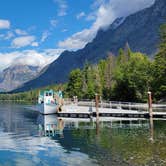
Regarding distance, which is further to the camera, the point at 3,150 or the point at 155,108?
the point at 155,108

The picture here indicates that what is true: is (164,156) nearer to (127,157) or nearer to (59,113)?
(127,157)

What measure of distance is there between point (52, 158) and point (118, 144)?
8741 millimetres

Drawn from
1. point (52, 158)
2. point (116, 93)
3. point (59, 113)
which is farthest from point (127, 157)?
point (116, 93)

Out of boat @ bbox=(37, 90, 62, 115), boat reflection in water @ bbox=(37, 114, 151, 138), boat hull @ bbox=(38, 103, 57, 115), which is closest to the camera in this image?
boat reflection in water @ bbox=(37, 114, 151, 138)

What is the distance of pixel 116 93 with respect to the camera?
4690 inches

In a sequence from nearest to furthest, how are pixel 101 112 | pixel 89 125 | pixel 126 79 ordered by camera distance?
pixel 89 125 → pixel 101 112 → pixel 126 79

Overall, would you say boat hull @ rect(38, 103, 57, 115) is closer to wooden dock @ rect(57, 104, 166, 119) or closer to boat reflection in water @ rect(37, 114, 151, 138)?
wooden dock @ rect(57, 104, 166, 119)

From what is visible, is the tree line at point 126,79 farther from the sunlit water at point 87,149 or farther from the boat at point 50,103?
the sunlit water at point 87,149

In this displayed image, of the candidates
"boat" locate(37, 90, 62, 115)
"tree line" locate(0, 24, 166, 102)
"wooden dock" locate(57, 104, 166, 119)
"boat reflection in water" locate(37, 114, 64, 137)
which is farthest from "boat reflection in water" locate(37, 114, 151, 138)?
"tree line" locate(0, 24, 166, 102)

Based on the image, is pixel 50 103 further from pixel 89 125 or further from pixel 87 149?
pixel 87 149

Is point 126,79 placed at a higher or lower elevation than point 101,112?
higher

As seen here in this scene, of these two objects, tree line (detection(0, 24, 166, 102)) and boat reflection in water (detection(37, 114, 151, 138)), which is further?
tree line (detection(0, 24, 166, 102))

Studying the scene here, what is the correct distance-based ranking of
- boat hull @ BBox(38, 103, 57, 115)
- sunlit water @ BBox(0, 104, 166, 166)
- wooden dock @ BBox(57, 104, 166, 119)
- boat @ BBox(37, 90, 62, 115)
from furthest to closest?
1. boat hull @ BBox(38, 103, 57, 115)
2. boat @ BBox(37, 90, 62, 115)
3. wooden dock @ BBox(57, 104, 166, 119)
4. sunlit water @ BBox(0, 104, 166, 166)

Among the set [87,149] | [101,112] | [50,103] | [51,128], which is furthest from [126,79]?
[87,149]
